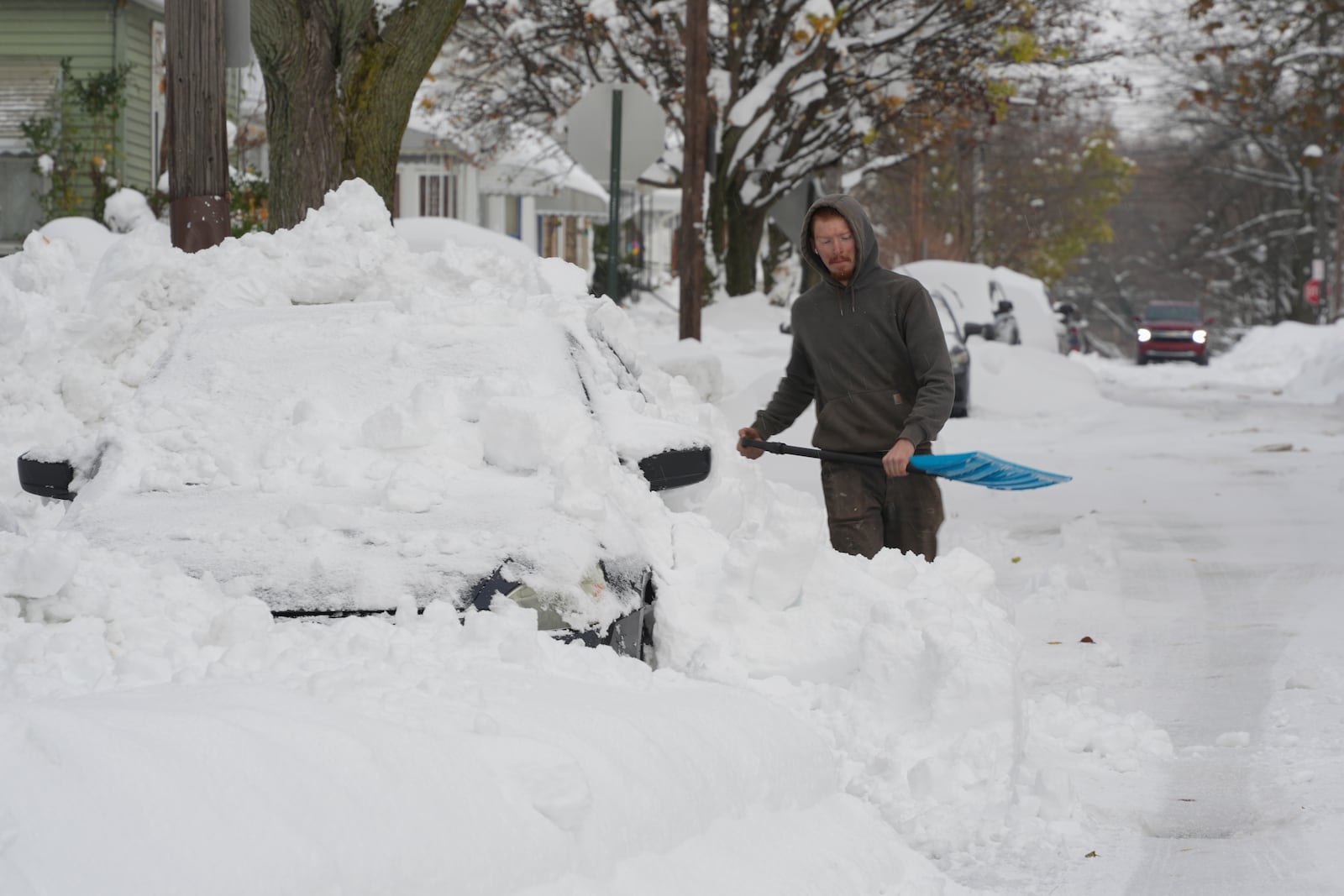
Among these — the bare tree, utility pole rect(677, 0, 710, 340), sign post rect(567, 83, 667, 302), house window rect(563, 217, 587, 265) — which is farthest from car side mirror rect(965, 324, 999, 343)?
house window rect(563, 217, 587, 265)

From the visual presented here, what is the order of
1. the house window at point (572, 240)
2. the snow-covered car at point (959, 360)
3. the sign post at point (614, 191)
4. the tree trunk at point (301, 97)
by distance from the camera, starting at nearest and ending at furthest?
the tree trunk at point (301, 97)
the sign post at point (614, 191)
the snow-covered car at point (959, 360)
the house window at point (572, 240)

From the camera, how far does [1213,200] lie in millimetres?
68250

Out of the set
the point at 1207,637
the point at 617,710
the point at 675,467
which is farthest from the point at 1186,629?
the point at 617,710

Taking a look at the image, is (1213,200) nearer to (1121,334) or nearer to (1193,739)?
(1121,334)

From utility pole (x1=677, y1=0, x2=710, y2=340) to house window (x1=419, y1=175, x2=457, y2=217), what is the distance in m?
21.1

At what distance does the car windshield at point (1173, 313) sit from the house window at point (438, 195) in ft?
60.0

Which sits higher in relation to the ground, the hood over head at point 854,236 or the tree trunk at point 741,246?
the tree trunk at point 741,246

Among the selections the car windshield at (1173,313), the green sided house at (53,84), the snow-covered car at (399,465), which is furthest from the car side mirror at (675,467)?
the car windshield at (1173,313)

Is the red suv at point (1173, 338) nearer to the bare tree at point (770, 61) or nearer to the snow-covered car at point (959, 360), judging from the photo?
the bare tree at point (770, 61)

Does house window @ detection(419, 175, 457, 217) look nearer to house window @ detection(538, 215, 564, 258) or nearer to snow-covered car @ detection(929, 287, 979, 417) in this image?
house window @ detection(538, 215, 564, 258)

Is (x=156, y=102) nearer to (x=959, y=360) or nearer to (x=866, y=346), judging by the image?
(x=959, y=360)

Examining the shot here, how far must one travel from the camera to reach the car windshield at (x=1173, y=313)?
1747 inches

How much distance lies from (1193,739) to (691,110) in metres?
12.0

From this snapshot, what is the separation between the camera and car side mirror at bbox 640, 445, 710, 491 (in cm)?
513
